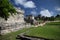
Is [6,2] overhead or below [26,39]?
overhead

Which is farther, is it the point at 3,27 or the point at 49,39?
the point at 3,27

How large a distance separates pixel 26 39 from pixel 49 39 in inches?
Result: 65.3

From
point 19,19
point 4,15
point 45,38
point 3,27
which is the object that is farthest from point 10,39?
point 19,19

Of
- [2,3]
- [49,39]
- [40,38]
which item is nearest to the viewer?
[49,39]

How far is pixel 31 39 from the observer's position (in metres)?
10.1

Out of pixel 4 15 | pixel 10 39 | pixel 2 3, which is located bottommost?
pixel 10 39

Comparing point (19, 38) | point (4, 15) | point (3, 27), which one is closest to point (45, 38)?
point (19, 38)

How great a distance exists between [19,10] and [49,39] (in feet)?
57.4

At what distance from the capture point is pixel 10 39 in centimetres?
1119

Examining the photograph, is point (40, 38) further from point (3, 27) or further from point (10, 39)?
point (3, 27)

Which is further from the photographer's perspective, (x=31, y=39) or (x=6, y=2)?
(x=6, y=2)

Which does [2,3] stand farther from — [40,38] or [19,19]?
[19,19]

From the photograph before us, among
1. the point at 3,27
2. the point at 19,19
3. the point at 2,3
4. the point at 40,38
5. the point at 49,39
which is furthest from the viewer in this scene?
the point at 19,19

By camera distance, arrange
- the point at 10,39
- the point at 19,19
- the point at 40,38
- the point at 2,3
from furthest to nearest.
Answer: the point at 19,19, the point at 2,3, the point at 10,39, the point at 40,38
